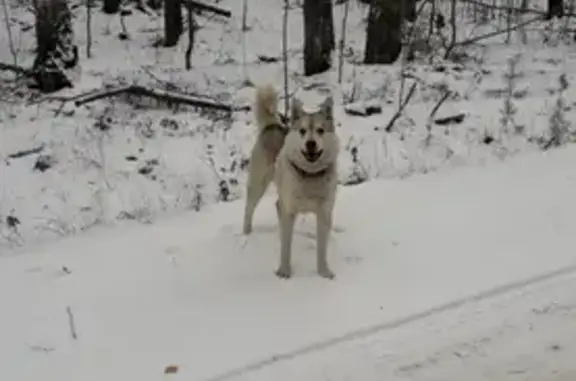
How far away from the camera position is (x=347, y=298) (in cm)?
486

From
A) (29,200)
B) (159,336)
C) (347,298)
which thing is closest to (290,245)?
(347,298)

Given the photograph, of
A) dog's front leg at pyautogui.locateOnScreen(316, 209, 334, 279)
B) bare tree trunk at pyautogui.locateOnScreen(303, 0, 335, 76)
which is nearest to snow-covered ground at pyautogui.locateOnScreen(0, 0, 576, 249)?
bare tree trunk at pyautogui.locateOnScreen(303, 0, 335, 76)

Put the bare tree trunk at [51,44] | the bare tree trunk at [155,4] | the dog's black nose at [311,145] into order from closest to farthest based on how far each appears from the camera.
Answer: the dog's black nose at [311,145]
the bare tree trunk at [51,44]
the bare tree trunk at [155,4]

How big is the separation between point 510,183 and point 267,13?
11.0 metres

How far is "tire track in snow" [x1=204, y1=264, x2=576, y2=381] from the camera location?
4113 mm

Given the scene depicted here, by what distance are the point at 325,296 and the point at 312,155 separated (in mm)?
812

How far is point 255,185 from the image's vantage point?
577 cm

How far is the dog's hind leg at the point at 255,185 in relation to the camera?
5695mm

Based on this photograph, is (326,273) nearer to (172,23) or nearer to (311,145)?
(311,145)

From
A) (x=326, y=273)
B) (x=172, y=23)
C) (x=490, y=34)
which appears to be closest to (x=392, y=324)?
(x=326, y=273)

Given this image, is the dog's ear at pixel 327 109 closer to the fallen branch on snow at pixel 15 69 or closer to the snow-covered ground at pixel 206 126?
the snow-covered ground at pixel 206 126

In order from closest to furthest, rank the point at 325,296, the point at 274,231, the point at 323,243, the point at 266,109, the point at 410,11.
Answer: the point at 325,296
the point at 323,243
the point at 266,109
the point at 274,231
the point at 410,11

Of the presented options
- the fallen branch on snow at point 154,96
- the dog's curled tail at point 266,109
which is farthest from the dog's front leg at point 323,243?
the fallen branch on snow at point 154,96

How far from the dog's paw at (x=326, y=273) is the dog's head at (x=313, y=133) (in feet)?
2.43
